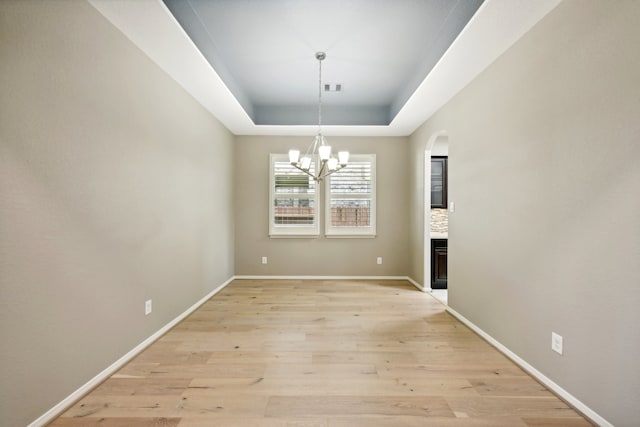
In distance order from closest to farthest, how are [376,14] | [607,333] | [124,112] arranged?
1. [607,333]
2. [124,112]
3. [376,14]

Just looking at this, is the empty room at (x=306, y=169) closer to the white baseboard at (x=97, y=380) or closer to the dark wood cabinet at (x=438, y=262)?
the white baseboard at (x=97, y=380)

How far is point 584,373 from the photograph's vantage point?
1729mm

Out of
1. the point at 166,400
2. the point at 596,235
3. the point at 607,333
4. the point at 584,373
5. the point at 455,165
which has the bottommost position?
the point at 166,400

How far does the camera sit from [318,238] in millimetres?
5215

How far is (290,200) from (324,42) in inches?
111

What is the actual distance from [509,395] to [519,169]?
65.1 inches

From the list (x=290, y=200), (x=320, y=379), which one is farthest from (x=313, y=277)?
(x=320, y=379)

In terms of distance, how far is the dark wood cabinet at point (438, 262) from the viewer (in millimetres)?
4547

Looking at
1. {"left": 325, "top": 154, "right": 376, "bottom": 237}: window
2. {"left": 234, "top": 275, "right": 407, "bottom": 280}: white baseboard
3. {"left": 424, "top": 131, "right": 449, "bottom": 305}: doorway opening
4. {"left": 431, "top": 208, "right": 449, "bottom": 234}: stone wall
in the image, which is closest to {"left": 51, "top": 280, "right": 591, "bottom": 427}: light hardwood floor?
{"left": 424, "top": 131, "right": 449, "bottom": 305}: doorway opening

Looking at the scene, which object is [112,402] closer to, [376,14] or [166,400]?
[166,400]

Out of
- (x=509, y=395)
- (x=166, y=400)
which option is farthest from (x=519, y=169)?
(x=166, y=400)

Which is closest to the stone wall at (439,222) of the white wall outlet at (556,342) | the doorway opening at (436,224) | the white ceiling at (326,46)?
the doorway opening at (436,224)

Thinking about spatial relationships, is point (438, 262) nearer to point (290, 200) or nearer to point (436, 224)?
point (436, 224)

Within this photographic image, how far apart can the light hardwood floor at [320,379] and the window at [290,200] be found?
2.06m
